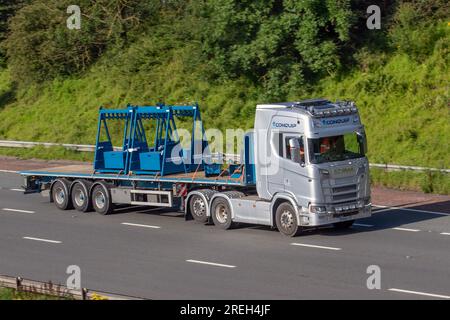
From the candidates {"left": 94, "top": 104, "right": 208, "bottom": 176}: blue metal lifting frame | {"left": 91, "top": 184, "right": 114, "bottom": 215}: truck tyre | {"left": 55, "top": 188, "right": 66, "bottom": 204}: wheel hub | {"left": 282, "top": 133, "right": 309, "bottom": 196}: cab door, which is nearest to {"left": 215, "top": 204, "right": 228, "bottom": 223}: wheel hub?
{"left": 282, "top": 133, "right": 309, "bottom": 196}: cab door

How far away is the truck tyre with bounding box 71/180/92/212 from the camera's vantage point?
82.1ft

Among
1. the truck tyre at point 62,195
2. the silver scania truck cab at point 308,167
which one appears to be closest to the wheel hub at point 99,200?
the truck tyre at point 62,195

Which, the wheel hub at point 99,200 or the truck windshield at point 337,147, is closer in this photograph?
the truck windshield at point 337,147

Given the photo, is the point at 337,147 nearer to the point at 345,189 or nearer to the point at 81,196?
the point at 345,189

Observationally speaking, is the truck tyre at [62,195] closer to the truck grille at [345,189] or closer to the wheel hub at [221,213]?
the wheel hub at [221,213]

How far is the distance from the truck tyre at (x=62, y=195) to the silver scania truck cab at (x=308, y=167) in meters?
6.26

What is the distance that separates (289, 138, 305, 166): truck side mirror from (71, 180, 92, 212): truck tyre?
23.4ft

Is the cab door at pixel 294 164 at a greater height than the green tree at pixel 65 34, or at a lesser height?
lesser

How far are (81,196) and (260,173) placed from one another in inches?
251

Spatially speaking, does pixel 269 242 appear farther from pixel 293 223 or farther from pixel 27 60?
pixel 27 60

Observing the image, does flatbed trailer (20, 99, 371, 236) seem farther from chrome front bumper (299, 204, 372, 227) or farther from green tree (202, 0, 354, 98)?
green tree (202, 0, 354, 98)

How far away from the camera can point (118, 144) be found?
118 feet

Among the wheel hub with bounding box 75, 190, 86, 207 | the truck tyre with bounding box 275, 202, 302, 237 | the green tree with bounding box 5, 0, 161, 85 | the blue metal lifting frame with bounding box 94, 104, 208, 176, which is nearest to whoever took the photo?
the truck tyre with bounding box 275, 202, 302, 237

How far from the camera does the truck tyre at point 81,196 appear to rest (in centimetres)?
2503
